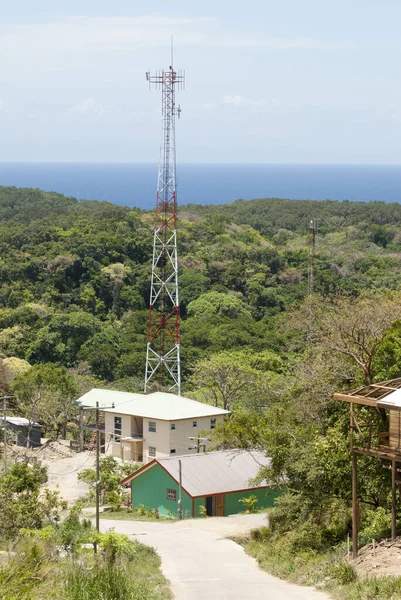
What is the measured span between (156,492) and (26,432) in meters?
11.2

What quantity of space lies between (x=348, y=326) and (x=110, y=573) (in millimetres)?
14876

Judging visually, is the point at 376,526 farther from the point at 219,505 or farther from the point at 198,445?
the point at 198,445

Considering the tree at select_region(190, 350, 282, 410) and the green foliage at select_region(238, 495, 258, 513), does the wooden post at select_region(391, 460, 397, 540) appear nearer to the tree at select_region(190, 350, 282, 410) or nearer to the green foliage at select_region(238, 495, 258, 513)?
the green foliage at select_region(238, 495, 258, 513)

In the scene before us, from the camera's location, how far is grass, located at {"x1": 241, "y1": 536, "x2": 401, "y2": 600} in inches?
547

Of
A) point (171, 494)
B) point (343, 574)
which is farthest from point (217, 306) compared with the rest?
point (343, 574)

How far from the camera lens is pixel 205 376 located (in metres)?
37.6

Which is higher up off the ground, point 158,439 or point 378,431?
point 378,431

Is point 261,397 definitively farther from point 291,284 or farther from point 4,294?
point 291,284

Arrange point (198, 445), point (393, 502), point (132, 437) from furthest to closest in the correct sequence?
point (132, 437) < point (198, 445) < point (393, 502)

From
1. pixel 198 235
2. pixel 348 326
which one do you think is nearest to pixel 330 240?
pixel 198 235

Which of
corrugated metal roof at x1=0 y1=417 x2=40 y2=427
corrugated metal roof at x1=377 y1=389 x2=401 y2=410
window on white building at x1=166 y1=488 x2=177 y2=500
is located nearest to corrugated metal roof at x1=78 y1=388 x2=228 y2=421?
corrugated metal roof at x1=0 y1=417 x2=40 y2=427

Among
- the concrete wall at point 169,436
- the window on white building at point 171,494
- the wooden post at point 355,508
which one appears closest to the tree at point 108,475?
the concrete wall at point 169,436

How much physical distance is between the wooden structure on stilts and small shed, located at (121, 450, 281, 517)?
756cm

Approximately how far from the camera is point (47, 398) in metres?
37.2
